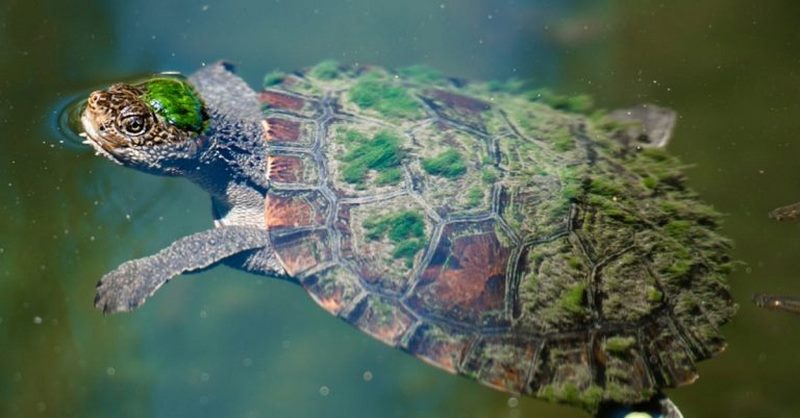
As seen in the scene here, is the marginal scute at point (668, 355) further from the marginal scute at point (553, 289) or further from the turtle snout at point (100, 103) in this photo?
the turtle snout at point (100, 103)

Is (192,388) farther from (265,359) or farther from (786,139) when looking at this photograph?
(786,139)

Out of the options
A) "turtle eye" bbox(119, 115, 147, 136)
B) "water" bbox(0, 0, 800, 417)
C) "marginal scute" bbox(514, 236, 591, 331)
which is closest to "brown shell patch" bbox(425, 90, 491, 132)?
"marginal scute" bbox(514, 236, 591, 331)

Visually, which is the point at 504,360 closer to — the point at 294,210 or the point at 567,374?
the point at 567,374

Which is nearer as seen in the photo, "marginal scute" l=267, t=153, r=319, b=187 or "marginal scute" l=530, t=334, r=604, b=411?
"marginal scute" l=530, t=334, r=604, b=411

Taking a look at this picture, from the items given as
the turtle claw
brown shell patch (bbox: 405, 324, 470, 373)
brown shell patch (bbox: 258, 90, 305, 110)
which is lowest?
the turtle claw

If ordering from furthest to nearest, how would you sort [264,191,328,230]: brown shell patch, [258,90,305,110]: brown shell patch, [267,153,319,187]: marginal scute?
[258,90,305,110]: brown shell patch, [267,153,319,187]: marginal scute, [264,191,328,230]: brown shell patch

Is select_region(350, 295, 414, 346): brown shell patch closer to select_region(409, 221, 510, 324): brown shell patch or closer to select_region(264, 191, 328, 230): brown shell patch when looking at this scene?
select_region(409, 221, 510, 324): brown shell patch

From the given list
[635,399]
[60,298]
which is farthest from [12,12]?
[635,399]
